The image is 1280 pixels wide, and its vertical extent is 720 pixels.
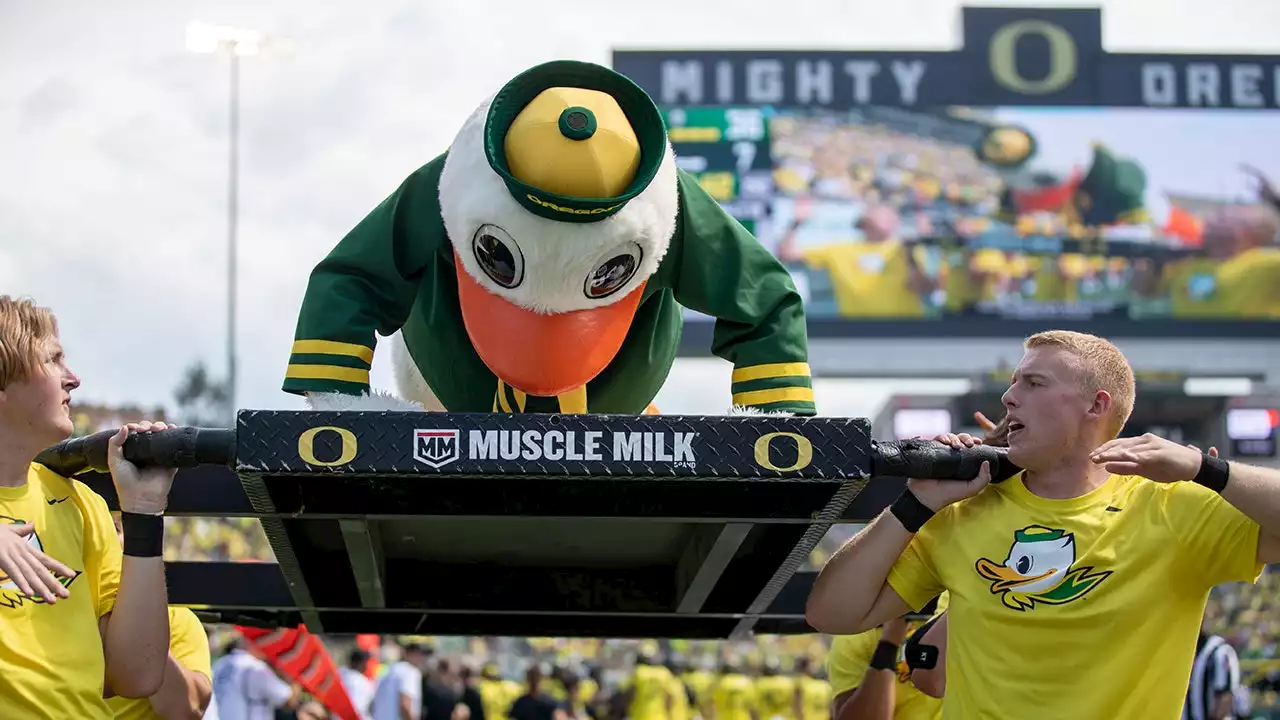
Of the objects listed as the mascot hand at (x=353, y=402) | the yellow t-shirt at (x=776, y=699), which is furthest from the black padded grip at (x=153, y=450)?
the yellow t-shirt at (x=776, y=699)

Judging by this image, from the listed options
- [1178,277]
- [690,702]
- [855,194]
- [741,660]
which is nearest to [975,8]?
[855,194]

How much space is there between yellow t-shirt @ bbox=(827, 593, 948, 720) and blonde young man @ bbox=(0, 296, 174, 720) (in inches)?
92.3

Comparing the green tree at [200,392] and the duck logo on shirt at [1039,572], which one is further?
the green tree at [200,392]

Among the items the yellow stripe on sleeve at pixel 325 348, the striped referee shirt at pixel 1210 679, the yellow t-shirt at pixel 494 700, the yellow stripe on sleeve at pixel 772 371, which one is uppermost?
the yellow stripe on sleeve at pixel 325 348

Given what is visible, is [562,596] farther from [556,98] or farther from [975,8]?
[975,8]

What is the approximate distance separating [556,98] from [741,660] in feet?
63.0

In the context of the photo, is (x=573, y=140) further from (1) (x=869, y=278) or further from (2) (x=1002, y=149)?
(2) (x=1002, y=149)

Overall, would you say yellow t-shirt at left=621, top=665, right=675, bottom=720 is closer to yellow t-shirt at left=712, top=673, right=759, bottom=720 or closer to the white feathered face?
yellow t-shirt at left=712, top=673, right=759, bottom=720

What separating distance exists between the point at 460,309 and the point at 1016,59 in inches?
890

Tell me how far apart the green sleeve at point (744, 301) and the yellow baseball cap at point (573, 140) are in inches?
17.2

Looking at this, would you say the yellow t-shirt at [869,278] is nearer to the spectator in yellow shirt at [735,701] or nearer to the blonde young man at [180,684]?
the spectator in yellow shirt at [735,701]

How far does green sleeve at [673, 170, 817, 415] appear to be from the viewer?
12.4 ft

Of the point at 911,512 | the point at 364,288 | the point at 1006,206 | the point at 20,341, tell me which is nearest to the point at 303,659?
the point at 364,288

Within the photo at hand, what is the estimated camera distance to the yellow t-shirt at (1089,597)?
2766 mm
